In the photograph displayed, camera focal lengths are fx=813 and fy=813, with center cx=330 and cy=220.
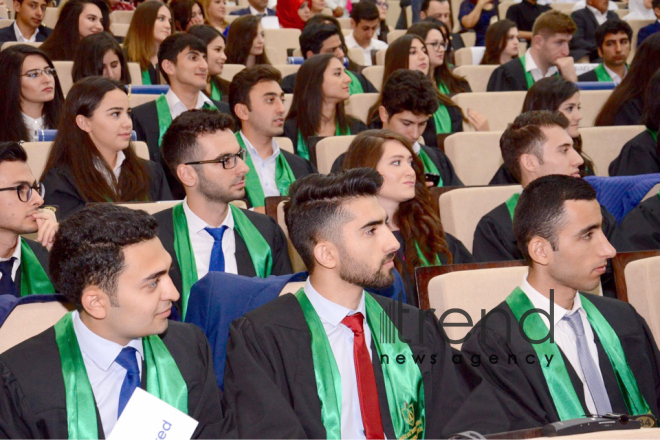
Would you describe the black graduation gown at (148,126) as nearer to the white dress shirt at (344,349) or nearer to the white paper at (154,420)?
the white dress shirt at (344,349)

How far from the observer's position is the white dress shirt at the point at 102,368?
1.96 m

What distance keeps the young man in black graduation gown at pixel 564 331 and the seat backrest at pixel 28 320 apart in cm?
113

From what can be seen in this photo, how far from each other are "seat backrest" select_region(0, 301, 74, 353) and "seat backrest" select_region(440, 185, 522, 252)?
171cm

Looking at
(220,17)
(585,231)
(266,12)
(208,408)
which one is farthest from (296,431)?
(266,12)

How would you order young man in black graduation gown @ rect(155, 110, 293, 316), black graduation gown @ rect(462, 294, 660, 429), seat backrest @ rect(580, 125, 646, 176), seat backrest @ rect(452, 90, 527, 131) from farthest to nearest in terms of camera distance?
seat backrest @ rect(452, 90, 527, 131)
seat backrest @ rect(580, 125, 646, 176)
young man in black graduation gown @ rect(155, 110, 293, 316)
black graduation gown @ rect(462, 294, 660, 429)

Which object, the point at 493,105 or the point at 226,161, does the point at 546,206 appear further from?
the point at 493,105

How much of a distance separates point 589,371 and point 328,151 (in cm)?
206

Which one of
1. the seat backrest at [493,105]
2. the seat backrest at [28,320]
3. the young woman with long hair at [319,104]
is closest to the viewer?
the seat backrest at [28,320]

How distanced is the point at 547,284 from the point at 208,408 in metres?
1.06

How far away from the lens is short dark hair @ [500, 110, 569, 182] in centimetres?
351

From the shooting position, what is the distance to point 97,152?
12.1 ft

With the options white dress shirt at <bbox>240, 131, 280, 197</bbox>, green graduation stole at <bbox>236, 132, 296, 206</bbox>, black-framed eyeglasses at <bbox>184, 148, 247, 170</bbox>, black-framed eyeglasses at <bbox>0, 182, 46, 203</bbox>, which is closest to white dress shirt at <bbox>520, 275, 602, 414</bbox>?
black-framed eyeglasses at <bbox>184, 148, 247, 170</bbox>

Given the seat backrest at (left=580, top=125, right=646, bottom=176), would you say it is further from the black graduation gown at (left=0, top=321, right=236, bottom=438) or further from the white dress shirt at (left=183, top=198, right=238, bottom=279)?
the black graduation gown at (left=0, top=321, right=236, bottom=438)

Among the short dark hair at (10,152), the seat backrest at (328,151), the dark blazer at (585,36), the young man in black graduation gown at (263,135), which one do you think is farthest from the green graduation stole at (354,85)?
the short dark hair at (10,152)
